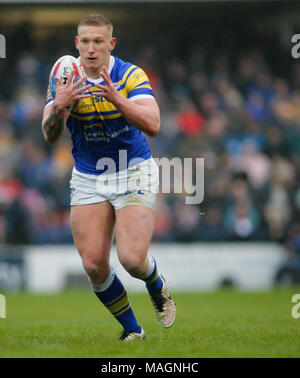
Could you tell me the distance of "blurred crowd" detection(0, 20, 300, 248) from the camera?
15.0 meters

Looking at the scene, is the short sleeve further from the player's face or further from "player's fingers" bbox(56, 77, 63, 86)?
"player's fingers" bbox(56, 77, 63, 86)

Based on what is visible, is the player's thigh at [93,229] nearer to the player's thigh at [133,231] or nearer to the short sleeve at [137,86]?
the player's thigh at [133,231]

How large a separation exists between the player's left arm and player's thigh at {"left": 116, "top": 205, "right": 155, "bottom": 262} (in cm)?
69

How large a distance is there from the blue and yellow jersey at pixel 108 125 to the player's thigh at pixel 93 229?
309 millimetres

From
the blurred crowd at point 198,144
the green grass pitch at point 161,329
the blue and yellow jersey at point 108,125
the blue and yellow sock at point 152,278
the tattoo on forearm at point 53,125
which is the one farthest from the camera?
the blurred crowd at point 198,144

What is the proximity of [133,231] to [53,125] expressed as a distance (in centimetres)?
105

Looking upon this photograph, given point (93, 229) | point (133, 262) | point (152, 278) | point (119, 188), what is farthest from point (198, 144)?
point (133, 262)

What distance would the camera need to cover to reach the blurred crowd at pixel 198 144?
49.1ft

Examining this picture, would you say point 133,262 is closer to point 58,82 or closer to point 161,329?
point 58,82

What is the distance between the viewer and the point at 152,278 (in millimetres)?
6594

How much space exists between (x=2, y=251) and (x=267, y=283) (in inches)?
192

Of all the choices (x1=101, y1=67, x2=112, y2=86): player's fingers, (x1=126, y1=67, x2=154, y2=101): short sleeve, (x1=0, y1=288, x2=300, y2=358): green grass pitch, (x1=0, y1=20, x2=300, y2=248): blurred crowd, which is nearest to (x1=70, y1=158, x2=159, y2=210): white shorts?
(x1=126, y1=67, x2=154, y2=101): short sleeve

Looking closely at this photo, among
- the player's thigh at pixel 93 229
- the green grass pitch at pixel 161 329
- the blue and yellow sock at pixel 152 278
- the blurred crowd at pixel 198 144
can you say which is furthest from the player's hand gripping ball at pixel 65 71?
the blurred crowd at pixel 198 144
